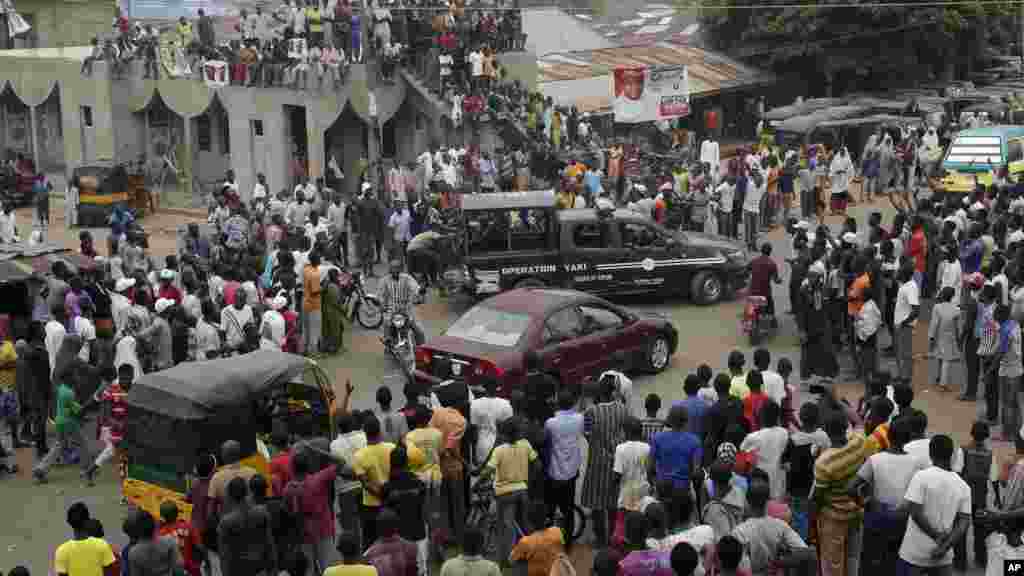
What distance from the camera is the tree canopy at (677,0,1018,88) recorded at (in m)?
41.6

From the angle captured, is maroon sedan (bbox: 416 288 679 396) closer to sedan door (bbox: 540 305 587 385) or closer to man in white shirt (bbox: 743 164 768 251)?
sedan door (bbox: 540 305 587 385)

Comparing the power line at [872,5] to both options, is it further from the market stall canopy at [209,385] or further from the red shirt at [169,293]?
the market stall canopy at [209,385]

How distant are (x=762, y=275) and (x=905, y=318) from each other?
277cm

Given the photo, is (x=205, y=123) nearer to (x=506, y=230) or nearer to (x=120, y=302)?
(x=506, y=230)

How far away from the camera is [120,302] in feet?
54.0

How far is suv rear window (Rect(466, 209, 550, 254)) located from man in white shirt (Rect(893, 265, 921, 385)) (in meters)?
5.58

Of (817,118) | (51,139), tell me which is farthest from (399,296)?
(51,139)

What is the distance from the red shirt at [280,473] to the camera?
1067 cm

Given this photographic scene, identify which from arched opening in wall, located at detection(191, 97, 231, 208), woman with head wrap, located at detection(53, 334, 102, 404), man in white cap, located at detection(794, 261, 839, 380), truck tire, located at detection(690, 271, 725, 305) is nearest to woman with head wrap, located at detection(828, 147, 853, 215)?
truck tire, located at detection(690, 271, 725, 305)

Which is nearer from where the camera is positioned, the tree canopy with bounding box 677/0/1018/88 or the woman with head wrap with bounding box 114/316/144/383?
the woman with head wrap with bounding box 114/316/144/383

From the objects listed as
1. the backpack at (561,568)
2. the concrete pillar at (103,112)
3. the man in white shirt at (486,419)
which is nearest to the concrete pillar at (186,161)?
the concrete pillar at (103,112)

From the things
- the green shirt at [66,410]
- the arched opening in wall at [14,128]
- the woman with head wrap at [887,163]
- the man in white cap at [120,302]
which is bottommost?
the green shirt at [66,410]

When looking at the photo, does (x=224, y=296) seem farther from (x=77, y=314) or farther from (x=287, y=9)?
(x=287, y=9)

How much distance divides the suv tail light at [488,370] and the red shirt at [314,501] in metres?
4.29
